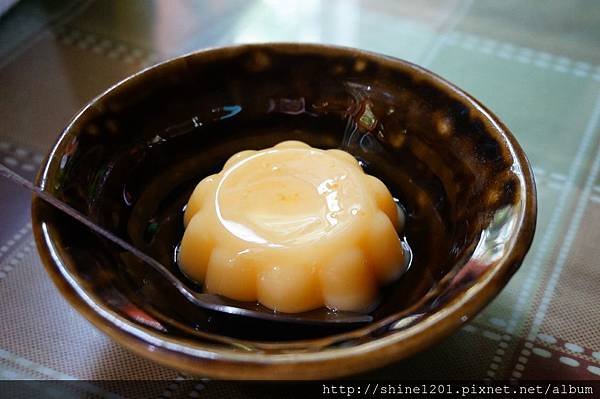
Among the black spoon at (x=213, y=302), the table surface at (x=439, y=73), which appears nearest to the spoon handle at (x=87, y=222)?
the black spoon at (x=213, y=302)

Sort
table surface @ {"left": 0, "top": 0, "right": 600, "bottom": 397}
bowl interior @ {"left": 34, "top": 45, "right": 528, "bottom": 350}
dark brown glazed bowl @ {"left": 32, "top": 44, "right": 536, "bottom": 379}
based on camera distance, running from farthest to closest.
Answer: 1. table surface @ {"left": 0, "top": 0, "right": 600, "bottom": 397}
2. bowl interior @ {"left": 34, "top": 45, "right": 528, "bottom": 350}
3. dark brown glazed bowl @ {"left": 32, "top": 44, "right": 536, "bottom": 379}

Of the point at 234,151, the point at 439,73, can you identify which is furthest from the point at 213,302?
the point at 439,73

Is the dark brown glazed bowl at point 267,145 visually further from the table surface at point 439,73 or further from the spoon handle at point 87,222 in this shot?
the table surface at point 439,73

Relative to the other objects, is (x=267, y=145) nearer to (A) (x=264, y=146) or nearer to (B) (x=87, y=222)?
(A) (x=264, y=146)

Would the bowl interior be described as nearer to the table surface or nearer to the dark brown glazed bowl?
the dark brown glazed bowl

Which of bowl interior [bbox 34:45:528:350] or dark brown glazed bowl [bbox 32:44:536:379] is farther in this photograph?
bowl interior [bbox 34:45:528:350]

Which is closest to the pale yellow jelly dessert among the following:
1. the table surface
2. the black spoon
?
the black spoon

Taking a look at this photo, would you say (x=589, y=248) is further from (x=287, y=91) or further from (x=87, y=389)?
(x=87, y=389)
